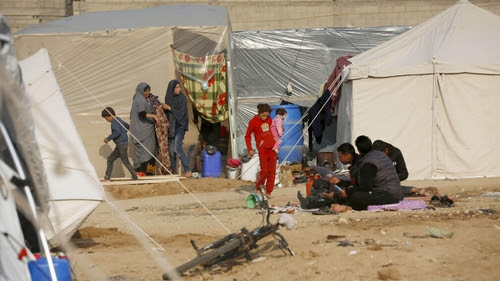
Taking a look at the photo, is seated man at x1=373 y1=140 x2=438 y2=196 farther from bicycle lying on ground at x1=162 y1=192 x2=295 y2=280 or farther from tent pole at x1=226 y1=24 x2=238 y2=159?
tent pole at x1=226 y1=24 x2=238 y2=159

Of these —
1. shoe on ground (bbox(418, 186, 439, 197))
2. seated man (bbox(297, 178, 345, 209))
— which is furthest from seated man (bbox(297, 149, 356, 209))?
shoe on ground (bbox(418, 186, 439, 197))

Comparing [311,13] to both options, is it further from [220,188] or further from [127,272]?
[127,272]

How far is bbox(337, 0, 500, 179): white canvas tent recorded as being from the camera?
15.0 meters

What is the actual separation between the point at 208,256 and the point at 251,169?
8732mm

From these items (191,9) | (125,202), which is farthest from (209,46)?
(125,202)

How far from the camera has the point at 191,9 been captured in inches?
731

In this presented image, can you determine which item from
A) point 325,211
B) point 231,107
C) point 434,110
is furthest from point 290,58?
point 325,211

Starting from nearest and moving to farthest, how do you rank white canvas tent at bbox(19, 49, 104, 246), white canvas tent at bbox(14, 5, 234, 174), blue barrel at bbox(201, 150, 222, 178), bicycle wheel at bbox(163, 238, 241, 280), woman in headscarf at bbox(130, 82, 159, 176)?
bicycle wheel at bbox(163, 238, 241, 280), white canvas tent at bbox(19, 49, 104, 246), woman in headscarf at bbox(130, 82, 159, 176), blue barrel at bbox(201, 150, 222, 178), white canvas tent at bbox(14, 5, 234, 174)

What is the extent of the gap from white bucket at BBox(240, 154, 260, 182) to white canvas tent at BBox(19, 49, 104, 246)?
22.5 feet

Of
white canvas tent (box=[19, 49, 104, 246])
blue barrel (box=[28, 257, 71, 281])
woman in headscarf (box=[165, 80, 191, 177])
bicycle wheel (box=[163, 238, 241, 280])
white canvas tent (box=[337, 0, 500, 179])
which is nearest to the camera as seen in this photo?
blue barrel (box=[28, 257, 71, 281])

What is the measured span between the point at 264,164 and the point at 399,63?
3787 millimetres

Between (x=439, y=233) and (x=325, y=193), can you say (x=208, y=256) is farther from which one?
(x=325, y=193)

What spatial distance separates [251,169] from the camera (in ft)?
51.6

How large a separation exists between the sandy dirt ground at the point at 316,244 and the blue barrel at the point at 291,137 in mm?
4812
